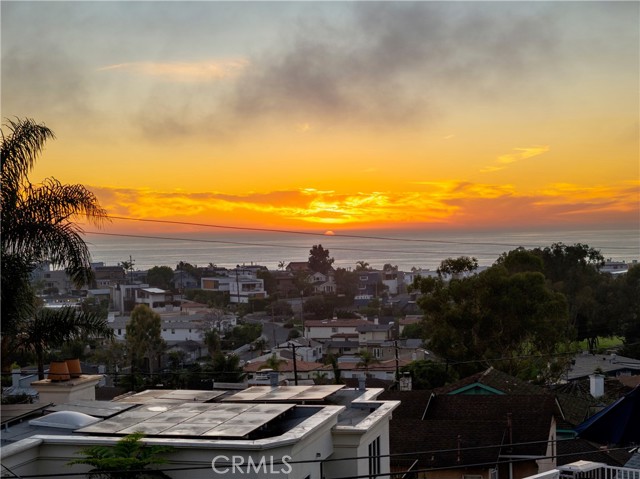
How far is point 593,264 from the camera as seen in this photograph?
5325 cm

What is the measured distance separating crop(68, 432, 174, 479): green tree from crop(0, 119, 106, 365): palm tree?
3514 mm

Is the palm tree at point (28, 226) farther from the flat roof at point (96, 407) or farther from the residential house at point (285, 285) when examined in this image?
the residential house at point (285, 285)

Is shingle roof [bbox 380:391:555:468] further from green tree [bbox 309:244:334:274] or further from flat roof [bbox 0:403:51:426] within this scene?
green tree [bbox 309:244:334:274]

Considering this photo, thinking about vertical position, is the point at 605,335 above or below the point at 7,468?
below

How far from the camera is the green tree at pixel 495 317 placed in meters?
33.8

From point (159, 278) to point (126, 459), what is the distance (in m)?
110

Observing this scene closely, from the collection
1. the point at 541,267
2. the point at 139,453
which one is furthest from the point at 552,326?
the point at 139,453

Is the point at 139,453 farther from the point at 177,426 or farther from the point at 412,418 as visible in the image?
the point at 412,418

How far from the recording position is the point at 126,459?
843cm

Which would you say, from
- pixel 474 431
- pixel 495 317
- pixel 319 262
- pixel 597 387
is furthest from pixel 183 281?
pixel 474 431

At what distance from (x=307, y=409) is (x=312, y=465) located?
1.29m

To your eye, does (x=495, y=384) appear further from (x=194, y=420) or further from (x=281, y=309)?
(x=281, y=309)

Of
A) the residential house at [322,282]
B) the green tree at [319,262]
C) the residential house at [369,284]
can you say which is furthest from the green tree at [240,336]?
the green tree at [319,262]

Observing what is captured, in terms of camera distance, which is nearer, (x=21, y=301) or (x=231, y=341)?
(x=21, y=301)
